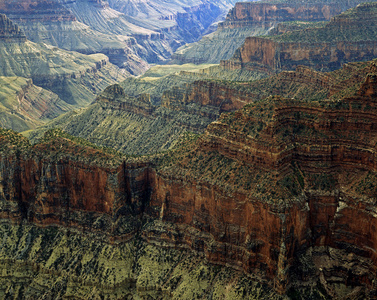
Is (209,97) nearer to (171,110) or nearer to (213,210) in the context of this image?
(171,110)

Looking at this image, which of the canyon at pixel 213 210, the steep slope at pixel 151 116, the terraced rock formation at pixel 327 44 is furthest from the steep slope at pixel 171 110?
the terraced rock formation at pixel 327 44

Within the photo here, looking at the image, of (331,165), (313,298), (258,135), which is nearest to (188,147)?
(258,135)

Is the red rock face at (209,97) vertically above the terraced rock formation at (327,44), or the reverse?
the terraced rock formation at (327,44)

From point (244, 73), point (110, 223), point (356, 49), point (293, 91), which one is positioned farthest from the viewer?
point (244, 73)

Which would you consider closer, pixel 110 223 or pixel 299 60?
pixel 110 223

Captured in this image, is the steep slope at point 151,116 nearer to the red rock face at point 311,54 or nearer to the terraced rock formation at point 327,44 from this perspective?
the red rock face at point 311,54

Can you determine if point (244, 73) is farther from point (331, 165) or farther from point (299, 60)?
point (331, 165)
